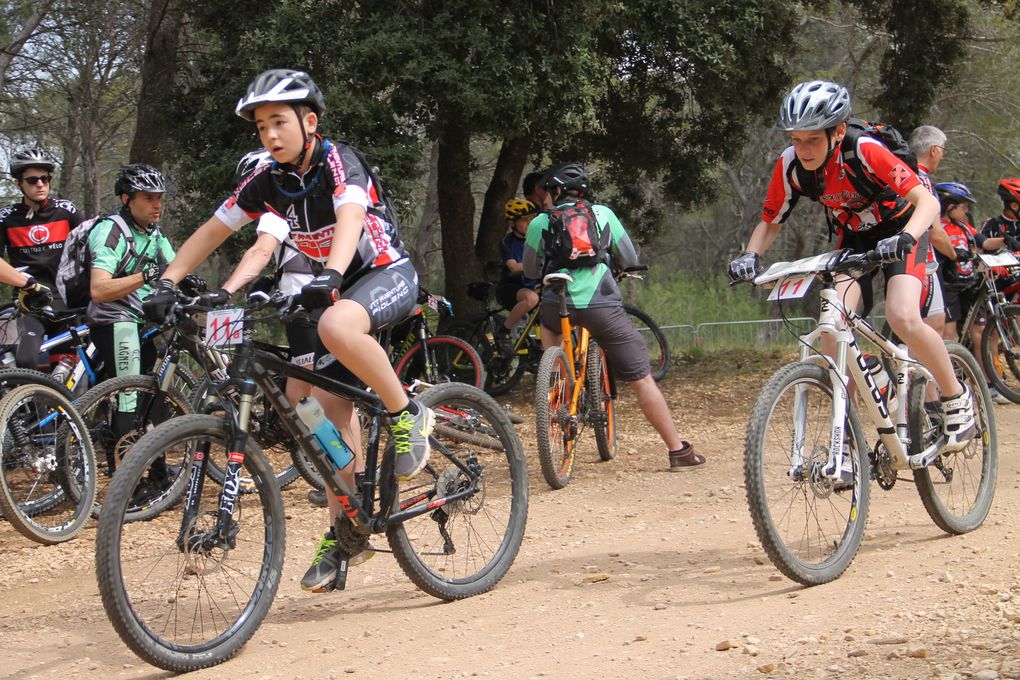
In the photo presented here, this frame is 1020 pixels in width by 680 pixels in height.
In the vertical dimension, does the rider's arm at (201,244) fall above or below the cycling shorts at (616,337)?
above

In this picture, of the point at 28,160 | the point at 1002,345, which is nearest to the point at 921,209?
the point at 28,160

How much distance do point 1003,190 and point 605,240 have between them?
16.3ft

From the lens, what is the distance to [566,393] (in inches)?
307

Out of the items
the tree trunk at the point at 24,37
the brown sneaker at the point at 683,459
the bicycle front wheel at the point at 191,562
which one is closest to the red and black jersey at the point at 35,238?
the tree trunk at the point at 24,37

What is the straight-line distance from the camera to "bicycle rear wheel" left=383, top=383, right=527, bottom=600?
16.3ft

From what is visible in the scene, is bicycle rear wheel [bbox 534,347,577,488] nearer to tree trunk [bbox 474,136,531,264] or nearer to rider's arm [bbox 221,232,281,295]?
rider's arm [bbox 221,232,281,295]

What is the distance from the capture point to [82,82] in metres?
13.0

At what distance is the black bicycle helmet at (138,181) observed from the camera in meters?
7.22

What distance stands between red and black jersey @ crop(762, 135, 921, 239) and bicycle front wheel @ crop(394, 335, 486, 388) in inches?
192

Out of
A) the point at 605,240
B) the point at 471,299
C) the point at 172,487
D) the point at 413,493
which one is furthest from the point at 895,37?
the point at 172,487

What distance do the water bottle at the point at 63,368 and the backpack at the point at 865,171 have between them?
4654 millimetres

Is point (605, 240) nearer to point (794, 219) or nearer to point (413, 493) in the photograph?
point (413, 493)

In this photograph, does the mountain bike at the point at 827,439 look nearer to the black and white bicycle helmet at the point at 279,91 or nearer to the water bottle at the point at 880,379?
the water bottle at the point at 880,379

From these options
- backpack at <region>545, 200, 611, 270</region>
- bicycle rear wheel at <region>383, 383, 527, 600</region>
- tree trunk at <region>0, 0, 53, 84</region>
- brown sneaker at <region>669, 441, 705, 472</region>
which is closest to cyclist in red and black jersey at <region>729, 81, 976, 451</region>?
bicycle rear wheel at <region>383, 383, 527, 600</region>
